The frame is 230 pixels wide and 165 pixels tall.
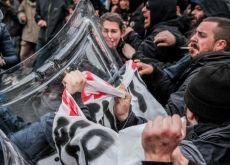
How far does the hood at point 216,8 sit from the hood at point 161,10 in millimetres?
414

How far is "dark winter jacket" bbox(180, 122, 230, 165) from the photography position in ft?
7.54

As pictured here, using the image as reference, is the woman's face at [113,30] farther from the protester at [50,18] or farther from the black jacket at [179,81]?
the protester at [50,18]

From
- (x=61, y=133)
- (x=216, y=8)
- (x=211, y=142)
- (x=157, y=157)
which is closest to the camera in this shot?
(x=157, y=157)

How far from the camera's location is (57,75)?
253 centimetres

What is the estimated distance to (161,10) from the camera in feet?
18.8

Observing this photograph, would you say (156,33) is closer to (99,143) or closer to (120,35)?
(120,35)

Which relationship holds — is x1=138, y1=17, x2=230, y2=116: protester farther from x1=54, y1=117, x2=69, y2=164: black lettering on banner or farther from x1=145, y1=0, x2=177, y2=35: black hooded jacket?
x1=145, y1=0, x2=177, y2=35: black hooded jacket

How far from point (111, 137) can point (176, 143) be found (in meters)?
0.31

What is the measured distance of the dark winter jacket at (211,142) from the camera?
2299 mm

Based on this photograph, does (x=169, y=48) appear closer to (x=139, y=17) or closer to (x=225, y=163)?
(x=139, y=17)

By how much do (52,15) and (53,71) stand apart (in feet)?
17.5

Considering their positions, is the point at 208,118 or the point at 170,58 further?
the point at 170,58

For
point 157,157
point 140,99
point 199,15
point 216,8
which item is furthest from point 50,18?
point 157,157

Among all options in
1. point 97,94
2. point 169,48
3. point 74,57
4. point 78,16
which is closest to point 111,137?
point 97,94
